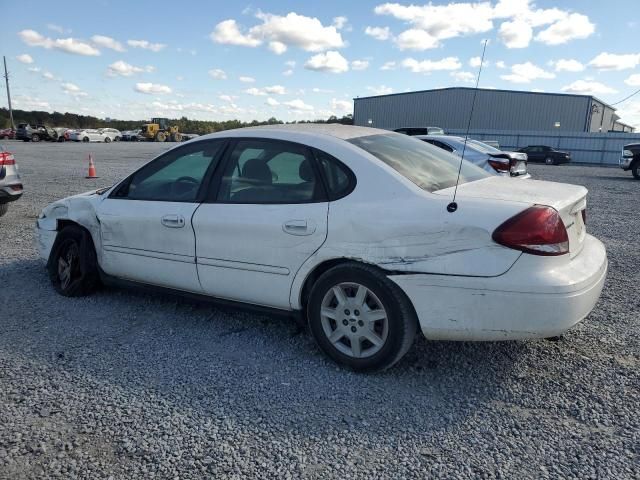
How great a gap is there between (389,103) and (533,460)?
176ft

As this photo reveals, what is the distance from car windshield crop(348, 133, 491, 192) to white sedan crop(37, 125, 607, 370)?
16 mm

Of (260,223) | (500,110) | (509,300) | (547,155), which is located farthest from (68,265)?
(500,110)

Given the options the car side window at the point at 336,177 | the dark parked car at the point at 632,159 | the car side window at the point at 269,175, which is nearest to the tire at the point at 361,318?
the car side window at the point at 336,177

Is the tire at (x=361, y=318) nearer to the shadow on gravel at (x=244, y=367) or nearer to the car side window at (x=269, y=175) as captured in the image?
the shadow on gravel at (x=244, y=367)

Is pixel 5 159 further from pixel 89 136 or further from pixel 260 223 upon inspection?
pixel 89 136

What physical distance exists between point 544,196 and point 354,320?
53.7 inches

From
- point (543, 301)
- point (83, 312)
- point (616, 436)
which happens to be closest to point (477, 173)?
point (543, 301)

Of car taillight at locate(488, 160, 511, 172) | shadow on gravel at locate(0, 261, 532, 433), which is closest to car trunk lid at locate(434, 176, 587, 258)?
shadow on gravel at locate(0, 261, 532, 433)

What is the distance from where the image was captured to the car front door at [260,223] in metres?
3.14

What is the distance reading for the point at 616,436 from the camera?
2441mm

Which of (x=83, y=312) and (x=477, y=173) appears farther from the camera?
(x=83, y=312)

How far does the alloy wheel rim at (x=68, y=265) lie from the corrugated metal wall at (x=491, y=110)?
43690mm

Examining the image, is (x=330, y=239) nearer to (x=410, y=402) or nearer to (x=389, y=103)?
(x=410, y=402)

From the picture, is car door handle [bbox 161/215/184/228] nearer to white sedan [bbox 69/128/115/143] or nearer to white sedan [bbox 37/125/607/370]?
white sedan [bbox 37/125/607/370]
